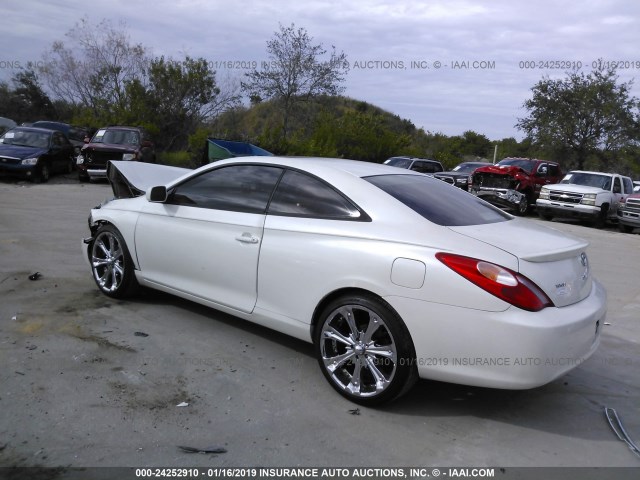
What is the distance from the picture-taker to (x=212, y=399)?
3.60 metres

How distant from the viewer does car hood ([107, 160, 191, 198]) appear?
20.0 feet

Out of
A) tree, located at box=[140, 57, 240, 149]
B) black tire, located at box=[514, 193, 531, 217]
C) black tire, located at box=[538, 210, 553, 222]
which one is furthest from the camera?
tree, located at box=[140, 57, 240, 149]

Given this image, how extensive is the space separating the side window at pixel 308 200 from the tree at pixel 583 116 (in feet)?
91.3

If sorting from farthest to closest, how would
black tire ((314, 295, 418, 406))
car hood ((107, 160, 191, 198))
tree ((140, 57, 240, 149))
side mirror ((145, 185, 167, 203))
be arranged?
tree ((140, 57, 240, 149)), car hood ((107, 160, 191, 198)), side mirror ((145, 185, 167, 203)), black tire ((314, 295, 418, 406))

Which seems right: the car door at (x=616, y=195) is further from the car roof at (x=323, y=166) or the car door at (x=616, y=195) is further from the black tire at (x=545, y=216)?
the car roof at (x=323, y=166)

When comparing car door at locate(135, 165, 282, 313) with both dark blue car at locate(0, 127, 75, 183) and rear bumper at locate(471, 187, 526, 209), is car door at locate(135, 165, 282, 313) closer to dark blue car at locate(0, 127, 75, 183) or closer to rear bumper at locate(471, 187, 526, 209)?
dark blue car at locate(0, 127, 75, 183)

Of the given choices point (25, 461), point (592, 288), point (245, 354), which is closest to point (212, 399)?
point (245, 354)

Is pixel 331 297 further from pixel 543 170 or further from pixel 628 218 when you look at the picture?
pixel 543 170

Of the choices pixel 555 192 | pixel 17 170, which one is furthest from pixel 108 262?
pixel 555 192

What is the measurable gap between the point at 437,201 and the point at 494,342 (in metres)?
1.25

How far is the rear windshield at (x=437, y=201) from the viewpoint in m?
3.81

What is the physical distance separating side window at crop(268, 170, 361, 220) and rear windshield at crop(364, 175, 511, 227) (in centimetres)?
30

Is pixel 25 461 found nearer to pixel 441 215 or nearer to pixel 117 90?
pixel 441 215

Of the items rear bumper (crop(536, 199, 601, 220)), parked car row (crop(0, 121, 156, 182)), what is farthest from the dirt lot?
rear bumper (crop(536, 199, 601, 220))
